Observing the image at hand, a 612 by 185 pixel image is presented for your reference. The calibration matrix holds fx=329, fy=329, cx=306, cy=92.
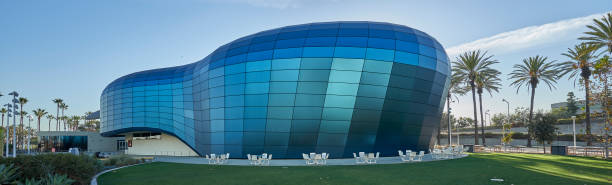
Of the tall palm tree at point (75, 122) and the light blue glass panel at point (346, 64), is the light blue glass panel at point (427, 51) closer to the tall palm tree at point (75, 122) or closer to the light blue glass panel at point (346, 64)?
the light blue glass panel at point (346, 64)

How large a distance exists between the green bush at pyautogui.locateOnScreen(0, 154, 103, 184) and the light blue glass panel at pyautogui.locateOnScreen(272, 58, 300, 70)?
621 inches

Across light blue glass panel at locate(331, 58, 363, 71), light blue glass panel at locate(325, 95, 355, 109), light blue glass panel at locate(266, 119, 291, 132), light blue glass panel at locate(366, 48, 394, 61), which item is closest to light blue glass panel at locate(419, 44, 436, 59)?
light blue glass panel at locate(366, 48, 394, 61)

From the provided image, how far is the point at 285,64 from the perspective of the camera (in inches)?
1113

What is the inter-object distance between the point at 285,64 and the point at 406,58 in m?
10.8

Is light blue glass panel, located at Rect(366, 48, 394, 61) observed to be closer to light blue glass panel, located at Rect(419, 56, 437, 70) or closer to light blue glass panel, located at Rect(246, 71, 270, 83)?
light blue glass panel, located at Rect(419, 56, 437, 70)

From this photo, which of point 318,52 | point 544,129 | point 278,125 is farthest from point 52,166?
point 544,129

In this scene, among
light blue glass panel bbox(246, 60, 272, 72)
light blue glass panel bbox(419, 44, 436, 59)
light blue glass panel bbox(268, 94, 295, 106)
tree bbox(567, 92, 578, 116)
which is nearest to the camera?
light blue glass panel bbox(268, 94, 295, 106)

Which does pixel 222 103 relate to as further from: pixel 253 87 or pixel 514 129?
pixel 514 129

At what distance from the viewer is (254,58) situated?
96.6 ft

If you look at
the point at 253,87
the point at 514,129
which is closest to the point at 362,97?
the point at 253,87

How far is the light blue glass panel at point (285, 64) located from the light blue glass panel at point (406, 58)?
28.7 feet

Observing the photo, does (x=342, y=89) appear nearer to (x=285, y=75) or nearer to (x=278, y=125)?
(x=285, y=75)

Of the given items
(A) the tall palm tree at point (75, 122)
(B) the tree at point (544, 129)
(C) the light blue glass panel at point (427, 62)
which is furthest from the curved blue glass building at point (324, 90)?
(A) the tall palm tree at point (75, 122)

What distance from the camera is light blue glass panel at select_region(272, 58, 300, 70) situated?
92.2 ft
